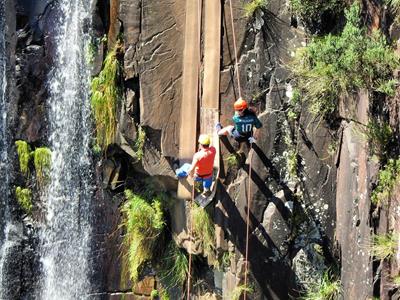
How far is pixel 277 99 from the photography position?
8188 mm

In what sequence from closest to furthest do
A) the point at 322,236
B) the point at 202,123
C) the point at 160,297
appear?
the point at 322,236 < the point at 202,123 < the point at 160,297

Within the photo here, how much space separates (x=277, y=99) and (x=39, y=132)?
4067 millimetres

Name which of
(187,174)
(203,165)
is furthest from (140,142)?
(203,165)

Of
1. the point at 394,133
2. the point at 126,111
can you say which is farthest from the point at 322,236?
the point at 126,111

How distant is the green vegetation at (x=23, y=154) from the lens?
34.0 ft

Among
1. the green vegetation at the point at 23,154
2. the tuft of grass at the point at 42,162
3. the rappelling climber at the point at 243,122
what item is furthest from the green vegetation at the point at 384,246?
the green vegetation at the point at 23,154

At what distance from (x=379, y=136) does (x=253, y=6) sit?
8.12 ft

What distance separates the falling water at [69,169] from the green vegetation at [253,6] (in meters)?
2.82

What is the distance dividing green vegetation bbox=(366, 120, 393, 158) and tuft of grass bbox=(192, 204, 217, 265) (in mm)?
2539

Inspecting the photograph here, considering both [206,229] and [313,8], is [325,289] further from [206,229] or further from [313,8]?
[313,8]

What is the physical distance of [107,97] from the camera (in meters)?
9.36

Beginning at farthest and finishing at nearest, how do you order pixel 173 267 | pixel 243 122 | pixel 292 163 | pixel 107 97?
pixel 173 267 < pixel 107 97 < pixel 292 163 < pixel 243 122

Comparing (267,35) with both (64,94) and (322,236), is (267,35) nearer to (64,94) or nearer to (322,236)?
(322,236)

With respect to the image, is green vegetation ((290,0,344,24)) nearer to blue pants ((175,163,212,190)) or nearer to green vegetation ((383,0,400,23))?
green vegetation ((383,0,400,23))
